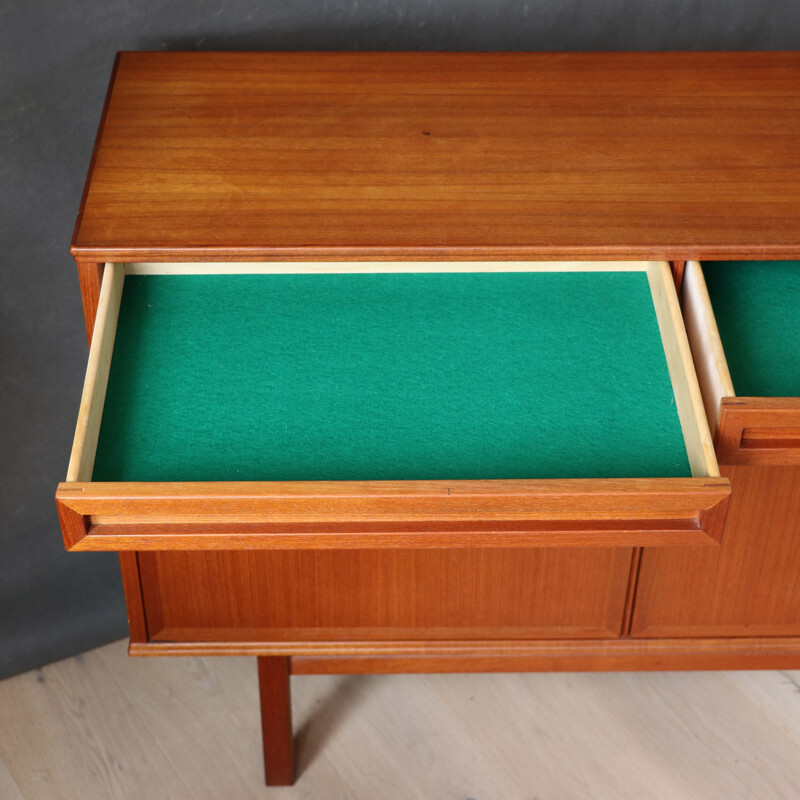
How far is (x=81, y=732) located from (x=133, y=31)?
2.89ft

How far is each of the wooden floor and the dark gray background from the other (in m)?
0.31

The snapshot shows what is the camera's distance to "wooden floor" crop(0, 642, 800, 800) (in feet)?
4.44

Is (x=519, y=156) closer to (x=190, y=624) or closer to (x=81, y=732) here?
(x=190, y=624)

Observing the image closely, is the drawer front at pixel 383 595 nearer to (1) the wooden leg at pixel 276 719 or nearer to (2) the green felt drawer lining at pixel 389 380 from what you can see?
(1) the wooden leg at pixel 276 719

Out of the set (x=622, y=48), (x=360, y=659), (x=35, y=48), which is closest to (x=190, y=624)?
(x=360, y=659)

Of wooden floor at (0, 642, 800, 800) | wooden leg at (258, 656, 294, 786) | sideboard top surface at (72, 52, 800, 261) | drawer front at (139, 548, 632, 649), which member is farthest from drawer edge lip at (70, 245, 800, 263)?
wooden floor at (0, 642, 800, 800)

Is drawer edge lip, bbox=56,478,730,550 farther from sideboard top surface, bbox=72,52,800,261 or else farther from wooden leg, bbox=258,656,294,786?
wooden leg, bbox=258,656,294,786

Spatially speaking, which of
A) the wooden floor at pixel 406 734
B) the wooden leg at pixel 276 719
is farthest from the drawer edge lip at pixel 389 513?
the wooden floor at pixel 406 734

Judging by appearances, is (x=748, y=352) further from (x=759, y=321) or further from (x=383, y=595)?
(x=383, y=595)

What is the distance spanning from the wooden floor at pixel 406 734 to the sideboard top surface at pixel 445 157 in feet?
2.50

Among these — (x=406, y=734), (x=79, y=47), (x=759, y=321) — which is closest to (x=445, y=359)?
(x=759, y=321)

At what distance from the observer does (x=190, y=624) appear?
43.4 inches

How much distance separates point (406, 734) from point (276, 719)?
229 mm

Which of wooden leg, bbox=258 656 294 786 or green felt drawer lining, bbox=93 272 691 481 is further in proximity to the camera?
wooden leg, bbox=258 656 294 786
